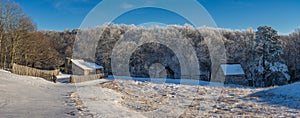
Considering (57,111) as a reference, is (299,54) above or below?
above

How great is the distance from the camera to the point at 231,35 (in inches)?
2140

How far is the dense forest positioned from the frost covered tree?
4.5 inches

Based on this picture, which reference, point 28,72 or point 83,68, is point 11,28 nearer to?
point 28,72

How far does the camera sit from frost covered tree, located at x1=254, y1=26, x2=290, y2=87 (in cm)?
3083

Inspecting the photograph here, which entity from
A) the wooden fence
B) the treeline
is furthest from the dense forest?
the wooden fence

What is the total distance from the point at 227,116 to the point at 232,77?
2712cm

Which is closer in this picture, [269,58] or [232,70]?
[269,58]

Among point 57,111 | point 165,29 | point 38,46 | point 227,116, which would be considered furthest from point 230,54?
point 57,111

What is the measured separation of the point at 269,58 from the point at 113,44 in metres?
31.3

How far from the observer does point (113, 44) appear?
52250 millimetres

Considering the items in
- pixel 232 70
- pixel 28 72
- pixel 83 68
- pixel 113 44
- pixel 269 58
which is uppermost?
pixel 113 44

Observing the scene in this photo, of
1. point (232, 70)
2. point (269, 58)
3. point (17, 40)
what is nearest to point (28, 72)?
point (17, 40)

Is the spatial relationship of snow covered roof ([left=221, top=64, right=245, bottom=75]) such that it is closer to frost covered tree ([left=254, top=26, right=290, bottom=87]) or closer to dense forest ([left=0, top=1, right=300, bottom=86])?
dense forest ([left=0, top=1, right=300, bottom=86])

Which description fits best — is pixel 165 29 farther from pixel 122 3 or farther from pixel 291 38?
pixel 122 3
